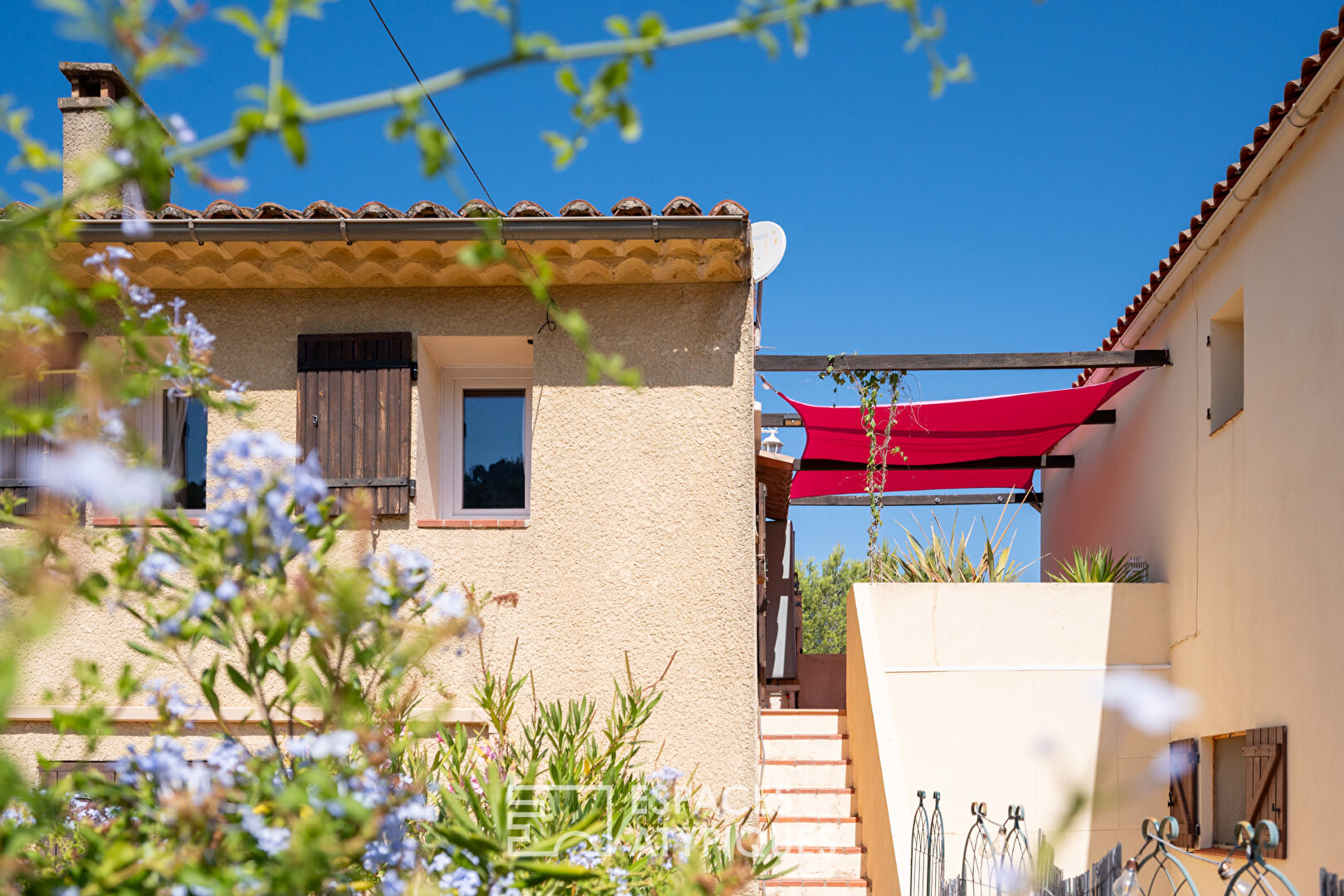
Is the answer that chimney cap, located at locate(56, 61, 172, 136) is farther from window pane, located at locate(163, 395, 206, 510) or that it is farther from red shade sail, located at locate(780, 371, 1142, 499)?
red shade sail, located at locate(780, 371, 1142, 499)

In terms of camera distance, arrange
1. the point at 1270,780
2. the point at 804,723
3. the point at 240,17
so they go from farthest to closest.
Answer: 1. the point at 804,723
2. the point at 1270,780
3. the point at 240,17

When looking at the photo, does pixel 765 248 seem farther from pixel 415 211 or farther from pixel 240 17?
pixel 240 17

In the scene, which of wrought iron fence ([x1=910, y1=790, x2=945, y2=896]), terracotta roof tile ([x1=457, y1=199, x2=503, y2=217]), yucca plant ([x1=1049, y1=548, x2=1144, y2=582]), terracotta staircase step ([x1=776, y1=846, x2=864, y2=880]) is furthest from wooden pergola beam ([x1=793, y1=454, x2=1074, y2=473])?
terracotta roof tile ([x1=457, y1=199, x2=503, y2=217])

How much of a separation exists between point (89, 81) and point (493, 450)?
4.50m

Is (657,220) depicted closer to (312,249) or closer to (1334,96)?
(312,249)

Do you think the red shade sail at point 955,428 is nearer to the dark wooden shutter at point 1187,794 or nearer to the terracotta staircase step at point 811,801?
the terracotta staircase step at point 811,801

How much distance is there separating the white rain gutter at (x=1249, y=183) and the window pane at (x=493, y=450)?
5444mm

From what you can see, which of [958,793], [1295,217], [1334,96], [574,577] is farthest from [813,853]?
[1334,96]

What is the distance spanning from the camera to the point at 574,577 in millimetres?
7848

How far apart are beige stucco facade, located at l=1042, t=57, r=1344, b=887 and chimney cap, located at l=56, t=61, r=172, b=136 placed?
8738mm

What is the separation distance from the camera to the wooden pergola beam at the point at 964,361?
34.1 ft

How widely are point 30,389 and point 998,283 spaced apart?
580 inches

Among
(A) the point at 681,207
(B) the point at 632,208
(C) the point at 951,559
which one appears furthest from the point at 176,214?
(C) the point at 951,559

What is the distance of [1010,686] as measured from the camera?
983 cm
